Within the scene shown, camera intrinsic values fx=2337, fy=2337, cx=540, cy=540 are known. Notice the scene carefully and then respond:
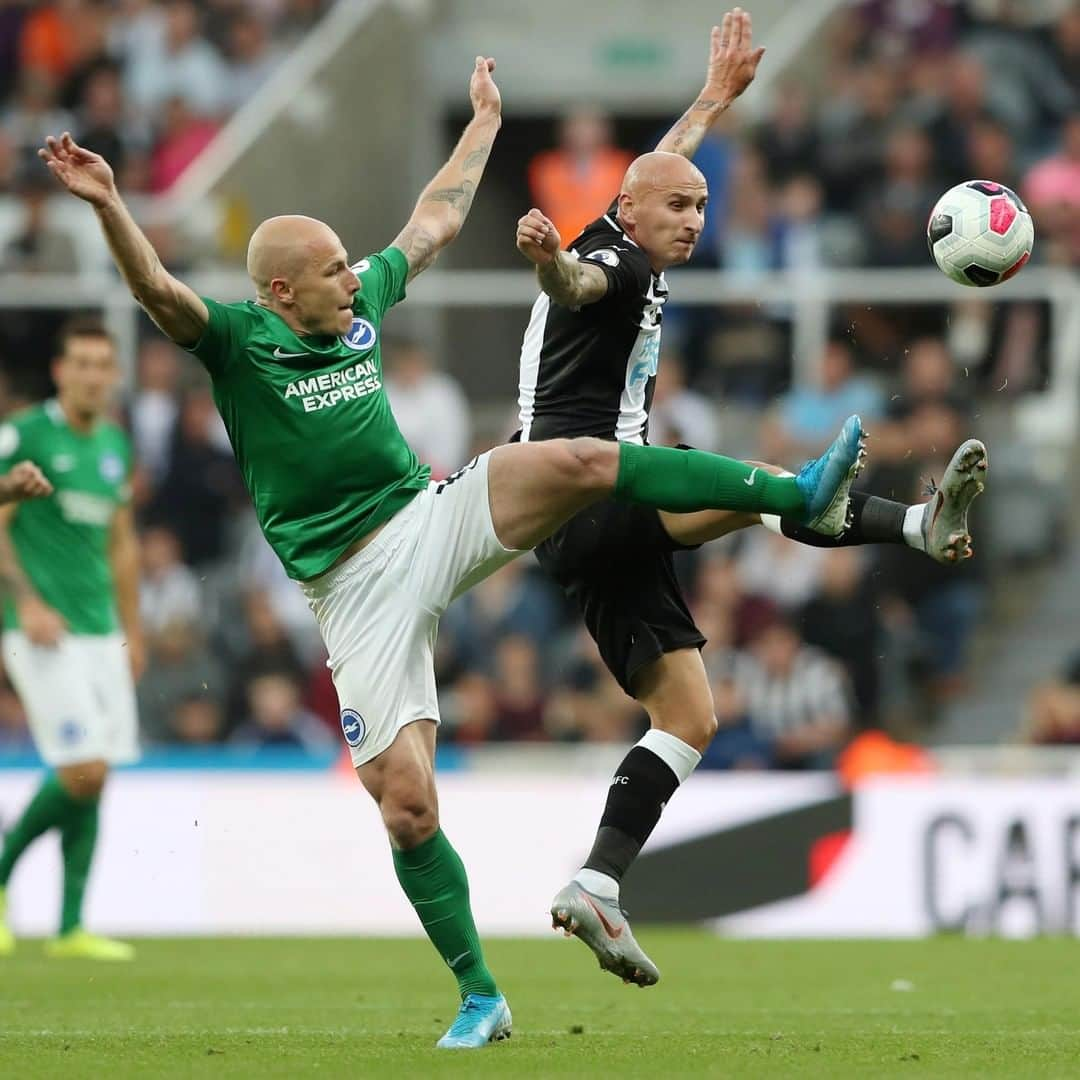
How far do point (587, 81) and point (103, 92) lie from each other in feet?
13.9

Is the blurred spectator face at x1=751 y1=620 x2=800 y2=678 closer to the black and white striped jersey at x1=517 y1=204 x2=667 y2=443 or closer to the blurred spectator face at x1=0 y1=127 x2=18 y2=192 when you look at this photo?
the black and white striped jersey at x1=517 y1=204 x2=667 y2=443

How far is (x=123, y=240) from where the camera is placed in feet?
21.8

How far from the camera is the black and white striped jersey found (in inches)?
303

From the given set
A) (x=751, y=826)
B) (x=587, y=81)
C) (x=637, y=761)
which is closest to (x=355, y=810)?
(x=751, y=826)

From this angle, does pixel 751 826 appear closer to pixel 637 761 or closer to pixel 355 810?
pixel 355 810

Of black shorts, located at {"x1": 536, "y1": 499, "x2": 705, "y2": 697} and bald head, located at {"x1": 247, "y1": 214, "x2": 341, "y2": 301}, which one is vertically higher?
bald head, located at {"x1": 247, "y1": 214, "x2": 341, "y2": 301}

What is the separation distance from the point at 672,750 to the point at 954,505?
1434 mm

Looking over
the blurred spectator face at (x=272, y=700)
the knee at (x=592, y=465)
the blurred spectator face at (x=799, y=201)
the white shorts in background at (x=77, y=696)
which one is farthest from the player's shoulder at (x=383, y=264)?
the blurred spectator face at (x=799, y=201)

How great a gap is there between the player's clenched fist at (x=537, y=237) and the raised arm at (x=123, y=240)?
978mm

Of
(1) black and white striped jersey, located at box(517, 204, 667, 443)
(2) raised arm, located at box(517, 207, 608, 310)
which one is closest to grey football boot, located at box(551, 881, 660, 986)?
(1) black and white striped jersey, located at box(517, 204, 667, 443)

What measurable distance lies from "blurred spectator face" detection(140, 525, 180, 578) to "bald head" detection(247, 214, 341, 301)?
832 cm

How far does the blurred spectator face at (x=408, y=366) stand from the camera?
50.6 ft

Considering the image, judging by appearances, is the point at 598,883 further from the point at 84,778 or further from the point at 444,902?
the point at 84,778

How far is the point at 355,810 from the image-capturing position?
13.3 metres
